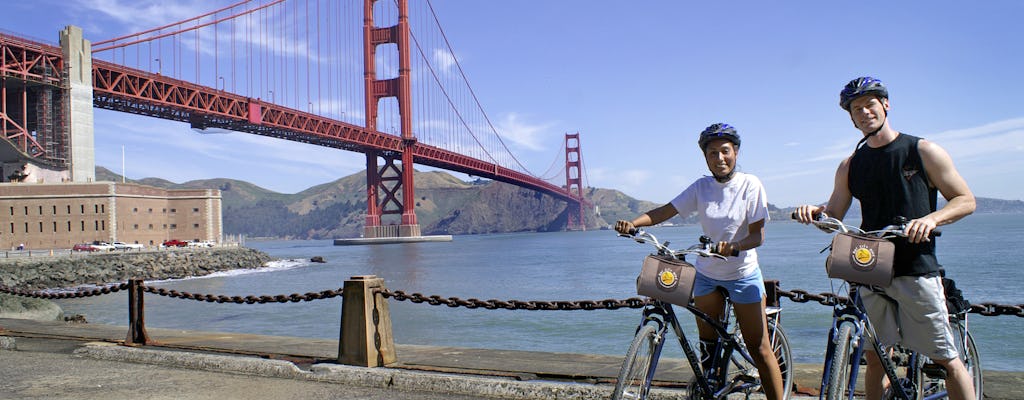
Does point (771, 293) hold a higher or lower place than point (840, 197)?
lower

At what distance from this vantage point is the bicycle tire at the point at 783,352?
10.6ft

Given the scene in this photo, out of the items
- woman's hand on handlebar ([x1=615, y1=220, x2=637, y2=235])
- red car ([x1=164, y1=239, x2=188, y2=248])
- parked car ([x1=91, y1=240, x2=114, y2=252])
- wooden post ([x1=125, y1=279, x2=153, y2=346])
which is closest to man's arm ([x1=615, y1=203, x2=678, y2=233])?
woman's hand on handlebar ([x1=615, y1=220, x2=637, y2=235])

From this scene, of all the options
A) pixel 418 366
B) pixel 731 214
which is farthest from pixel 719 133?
→ pixel 418 366

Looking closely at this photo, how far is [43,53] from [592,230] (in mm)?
116375

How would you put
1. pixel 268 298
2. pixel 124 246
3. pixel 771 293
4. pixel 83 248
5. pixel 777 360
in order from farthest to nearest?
pixel 124 246
pixel 83 248
pixel 268 298
pixel 771 293
pixel 777 360

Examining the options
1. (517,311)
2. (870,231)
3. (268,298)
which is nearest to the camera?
(870,231)

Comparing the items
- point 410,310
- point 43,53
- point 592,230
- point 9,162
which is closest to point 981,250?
point 410,310

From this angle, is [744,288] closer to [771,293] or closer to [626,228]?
[626,228]

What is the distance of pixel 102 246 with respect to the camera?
155 feet

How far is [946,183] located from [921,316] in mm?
446

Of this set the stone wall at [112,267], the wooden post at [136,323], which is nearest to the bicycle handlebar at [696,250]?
the wooden post at [136,323]

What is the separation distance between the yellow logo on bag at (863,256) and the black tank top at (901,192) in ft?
0.47

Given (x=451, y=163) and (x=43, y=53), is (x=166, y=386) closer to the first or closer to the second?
(x=43, y=53)

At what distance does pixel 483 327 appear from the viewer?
18.7 metres
